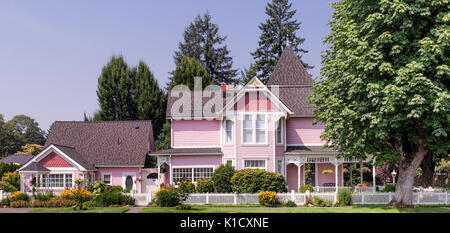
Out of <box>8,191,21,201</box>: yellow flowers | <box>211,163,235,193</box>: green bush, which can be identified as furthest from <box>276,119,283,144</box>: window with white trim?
<box>8,191,21,201</box>: yellow flowers

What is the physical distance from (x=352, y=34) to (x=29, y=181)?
24.5 metres

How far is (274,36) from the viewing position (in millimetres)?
64812

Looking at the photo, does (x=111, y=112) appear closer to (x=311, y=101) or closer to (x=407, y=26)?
(x=311, y=101)

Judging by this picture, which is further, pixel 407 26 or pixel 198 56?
pixel 198 56

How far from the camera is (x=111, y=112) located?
57.3m

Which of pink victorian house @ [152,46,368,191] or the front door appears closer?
pink victorian house @ [152,46,368,191]

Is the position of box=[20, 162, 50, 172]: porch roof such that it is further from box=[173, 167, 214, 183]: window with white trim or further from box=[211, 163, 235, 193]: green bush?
box=[211, 163, 235, 193]: green bush

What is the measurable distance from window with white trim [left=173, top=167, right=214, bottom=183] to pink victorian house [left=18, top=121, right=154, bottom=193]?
245 cm

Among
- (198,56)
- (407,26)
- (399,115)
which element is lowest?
(399,115)

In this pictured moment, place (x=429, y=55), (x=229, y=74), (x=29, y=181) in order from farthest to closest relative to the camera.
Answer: (x=229, y=74)
(x=29, y=181)
(x=429, y=55)

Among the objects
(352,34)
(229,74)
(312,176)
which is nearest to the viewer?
(352,34)

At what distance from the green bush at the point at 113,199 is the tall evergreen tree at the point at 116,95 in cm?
2892

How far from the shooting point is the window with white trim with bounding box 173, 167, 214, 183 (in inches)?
1409

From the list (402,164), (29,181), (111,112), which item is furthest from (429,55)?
(111,112)
